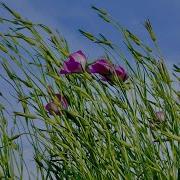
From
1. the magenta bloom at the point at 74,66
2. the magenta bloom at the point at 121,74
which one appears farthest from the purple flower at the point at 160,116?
the magenta bloom at the point at 74,66

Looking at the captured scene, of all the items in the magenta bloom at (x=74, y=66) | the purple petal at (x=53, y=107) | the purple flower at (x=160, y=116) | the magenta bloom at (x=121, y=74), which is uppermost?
the magenta bloom at (x=74, y=66)

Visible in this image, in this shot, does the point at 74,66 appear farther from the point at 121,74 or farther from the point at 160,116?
the point at 160,116

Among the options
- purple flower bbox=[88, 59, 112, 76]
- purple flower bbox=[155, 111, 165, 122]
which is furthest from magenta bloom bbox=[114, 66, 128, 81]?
purple flower bbox=[155, 111, 165, 122]

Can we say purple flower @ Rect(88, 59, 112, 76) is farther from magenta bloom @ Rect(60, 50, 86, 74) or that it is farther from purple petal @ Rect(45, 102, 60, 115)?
purple petal @ Rect(45, 102, 60, 115)

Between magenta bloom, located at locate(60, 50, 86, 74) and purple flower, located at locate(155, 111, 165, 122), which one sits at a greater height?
magenta bloom, located at locate(60, 50, 86, 74)

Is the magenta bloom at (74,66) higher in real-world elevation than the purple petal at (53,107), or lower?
higher

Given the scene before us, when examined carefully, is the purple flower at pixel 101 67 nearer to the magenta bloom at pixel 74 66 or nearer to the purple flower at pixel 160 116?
the magenta bloom at pixel 74 66

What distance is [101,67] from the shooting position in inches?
74.3

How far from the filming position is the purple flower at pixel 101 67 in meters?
1.87

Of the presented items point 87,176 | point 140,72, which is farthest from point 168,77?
point 87,176

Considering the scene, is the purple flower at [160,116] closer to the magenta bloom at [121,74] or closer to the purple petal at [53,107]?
the magenta bloom at [121,74]

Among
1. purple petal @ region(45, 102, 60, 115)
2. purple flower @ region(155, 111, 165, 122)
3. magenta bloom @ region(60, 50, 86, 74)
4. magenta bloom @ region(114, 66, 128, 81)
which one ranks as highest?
magenta bloom @ region(60, 50, 86, 74)

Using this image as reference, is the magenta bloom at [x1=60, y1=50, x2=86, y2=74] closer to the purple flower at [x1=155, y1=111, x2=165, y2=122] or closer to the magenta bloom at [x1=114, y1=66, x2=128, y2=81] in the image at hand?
the magenta bloom at [x1=114, y1=66, x2=128, y2=81]

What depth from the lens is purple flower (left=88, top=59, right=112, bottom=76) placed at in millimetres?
1871
